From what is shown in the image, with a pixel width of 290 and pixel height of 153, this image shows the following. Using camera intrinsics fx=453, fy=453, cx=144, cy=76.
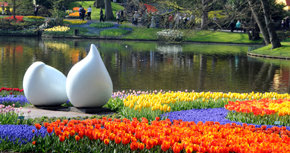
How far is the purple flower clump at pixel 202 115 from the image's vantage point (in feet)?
28.8

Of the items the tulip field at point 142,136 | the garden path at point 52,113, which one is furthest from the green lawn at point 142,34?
the tulip field at point 142,136

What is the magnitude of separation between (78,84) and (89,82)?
0.25m

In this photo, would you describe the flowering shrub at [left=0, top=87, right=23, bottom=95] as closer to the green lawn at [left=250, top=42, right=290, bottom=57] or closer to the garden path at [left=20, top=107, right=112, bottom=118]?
the garden path at [left=20, top=107, right=112, bottom=118]

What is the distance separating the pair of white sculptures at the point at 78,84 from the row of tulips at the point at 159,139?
3.00m

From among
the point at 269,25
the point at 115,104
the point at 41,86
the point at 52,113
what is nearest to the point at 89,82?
the point at 115,104

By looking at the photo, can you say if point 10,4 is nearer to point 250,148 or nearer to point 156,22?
point 156,22

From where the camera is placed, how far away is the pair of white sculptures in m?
10.1

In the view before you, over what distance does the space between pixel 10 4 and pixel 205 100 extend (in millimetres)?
51221

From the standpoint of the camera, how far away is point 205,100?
10734 mm

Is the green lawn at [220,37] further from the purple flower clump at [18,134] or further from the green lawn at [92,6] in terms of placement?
the purple flower clump at [18,134]

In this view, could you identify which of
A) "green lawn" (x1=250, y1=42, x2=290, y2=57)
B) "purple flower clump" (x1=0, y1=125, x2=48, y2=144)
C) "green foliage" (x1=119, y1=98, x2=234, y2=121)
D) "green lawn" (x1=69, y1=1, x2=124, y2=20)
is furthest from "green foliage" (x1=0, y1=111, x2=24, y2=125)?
"green lawn" (x1=69, y1=1, x2=124, y2=20)

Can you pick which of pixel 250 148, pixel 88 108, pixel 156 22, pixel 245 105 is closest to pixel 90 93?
pixel 88 108

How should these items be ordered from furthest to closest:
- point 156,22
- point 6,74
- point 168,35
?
1. point 156,22
2. point 168,35
3. point 6,74

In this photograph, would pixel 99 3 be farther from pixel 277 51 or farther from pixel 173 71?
pixel 173 71
